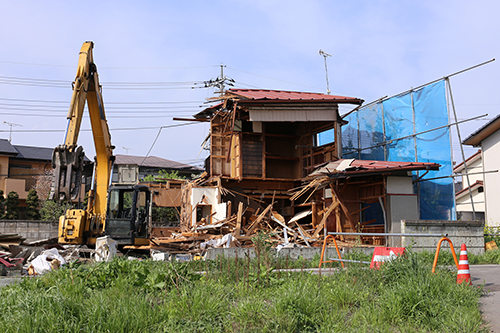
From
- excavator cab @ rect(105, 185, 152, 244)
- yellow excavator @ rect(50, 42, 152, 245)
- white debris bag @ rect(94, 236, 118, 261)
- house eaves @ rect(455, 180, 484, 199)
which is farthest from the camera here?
house eaves @ rect(455, 180, 484, 199)

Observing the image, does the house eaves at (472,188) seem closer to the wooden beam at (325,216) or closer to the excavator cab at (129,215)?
the wooden beam at (325,216)

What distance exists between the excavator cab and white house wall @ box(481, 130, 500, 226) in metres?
16.6

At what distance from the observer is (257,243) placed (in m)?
7.70

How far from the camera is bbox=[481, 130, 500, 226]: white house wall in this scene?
2112cm

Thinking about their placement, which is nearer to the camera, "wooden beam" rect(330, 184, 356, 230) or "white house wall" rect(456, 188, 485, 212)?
"wooden beam" rect(330, 184, 356, 230)

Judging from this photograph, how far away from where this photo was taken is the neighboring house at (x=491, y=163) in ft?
69.1

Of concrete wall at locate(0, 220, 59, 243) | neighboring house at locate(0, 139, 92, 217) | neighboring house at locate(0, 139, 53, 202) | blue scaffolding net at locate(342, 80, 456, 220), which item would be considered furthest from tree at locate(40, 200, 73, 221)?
blue scaffolding net at locate(342, 80, 456, 220)

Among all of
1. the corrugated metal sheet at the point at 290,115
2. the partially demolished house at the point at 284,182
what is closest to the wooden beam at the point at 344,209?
the partially demolished house at the point at 284,182

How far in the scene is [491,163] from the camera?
2156cm

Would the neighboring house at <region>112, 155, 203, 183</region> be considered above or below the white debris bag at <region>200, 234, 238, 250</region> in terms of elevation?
above

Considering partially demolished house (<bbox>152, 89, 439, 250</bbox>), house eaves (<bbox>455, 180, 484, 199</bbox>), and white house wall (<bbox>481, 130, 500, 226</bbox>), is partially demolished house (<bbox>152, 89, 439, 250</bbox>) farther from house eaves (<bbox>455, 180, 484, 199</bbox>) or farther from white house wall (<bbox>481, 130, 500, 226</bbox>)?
house eaves (<bbox>455, 180, 484, 199</bbox>)

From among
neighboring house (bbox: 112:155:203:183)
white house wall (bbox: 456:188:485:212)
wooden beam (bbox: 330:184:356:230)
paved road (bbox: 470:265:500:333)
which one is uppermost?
neighboring house (bbox: 112:155:203:183)

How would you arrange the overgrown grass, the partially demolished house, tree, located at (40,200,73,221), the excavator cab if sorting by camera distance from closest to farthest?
the overgrown grass
the excavator cab
the partially demolished house
tree, located at (40,200,73,221)

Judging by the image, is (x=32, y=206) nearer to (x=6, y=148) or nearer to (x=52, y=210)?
(x=52, y=210)
